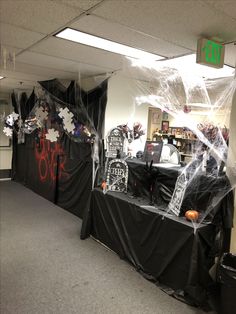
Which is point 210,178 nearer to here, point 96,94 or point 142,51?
point 142,51

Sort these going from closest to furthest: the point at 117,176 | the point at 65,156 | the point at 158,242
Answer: the point at 158,242 < the point at 117,176 < the point at 65,156

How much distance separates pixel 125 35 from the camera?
2.21 metres

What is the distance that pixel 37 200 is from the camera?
17.2ft

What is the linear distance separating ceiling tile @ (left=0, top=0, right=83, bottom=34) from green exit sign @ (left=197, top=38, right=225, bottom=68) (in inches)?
38.3

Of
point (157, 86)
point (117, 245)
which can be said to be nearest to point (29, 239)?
point (117, 245)

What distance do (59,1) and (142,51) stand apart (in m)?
1.18

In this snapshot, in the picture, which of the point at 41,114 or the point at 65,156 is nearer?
the point at 65,156

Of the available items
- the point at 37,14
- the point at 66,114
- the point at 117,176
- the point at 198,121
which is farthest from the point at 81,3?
the point at 66,114

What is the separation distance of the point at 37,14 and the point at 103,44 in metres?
0.79

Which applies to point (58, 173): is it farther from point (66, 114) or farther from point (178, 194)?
point (178, 194)

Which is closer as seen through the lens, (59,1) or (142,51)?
(59,1)

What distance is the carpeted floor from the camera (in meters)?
2.23

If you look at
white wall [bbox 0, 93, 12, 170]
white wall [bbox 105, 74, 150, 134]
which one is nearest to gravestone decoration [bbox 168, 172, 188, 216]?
white wall [bbox 105, 74, 150, 134]

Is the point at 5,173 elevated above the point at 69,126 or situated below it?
below
